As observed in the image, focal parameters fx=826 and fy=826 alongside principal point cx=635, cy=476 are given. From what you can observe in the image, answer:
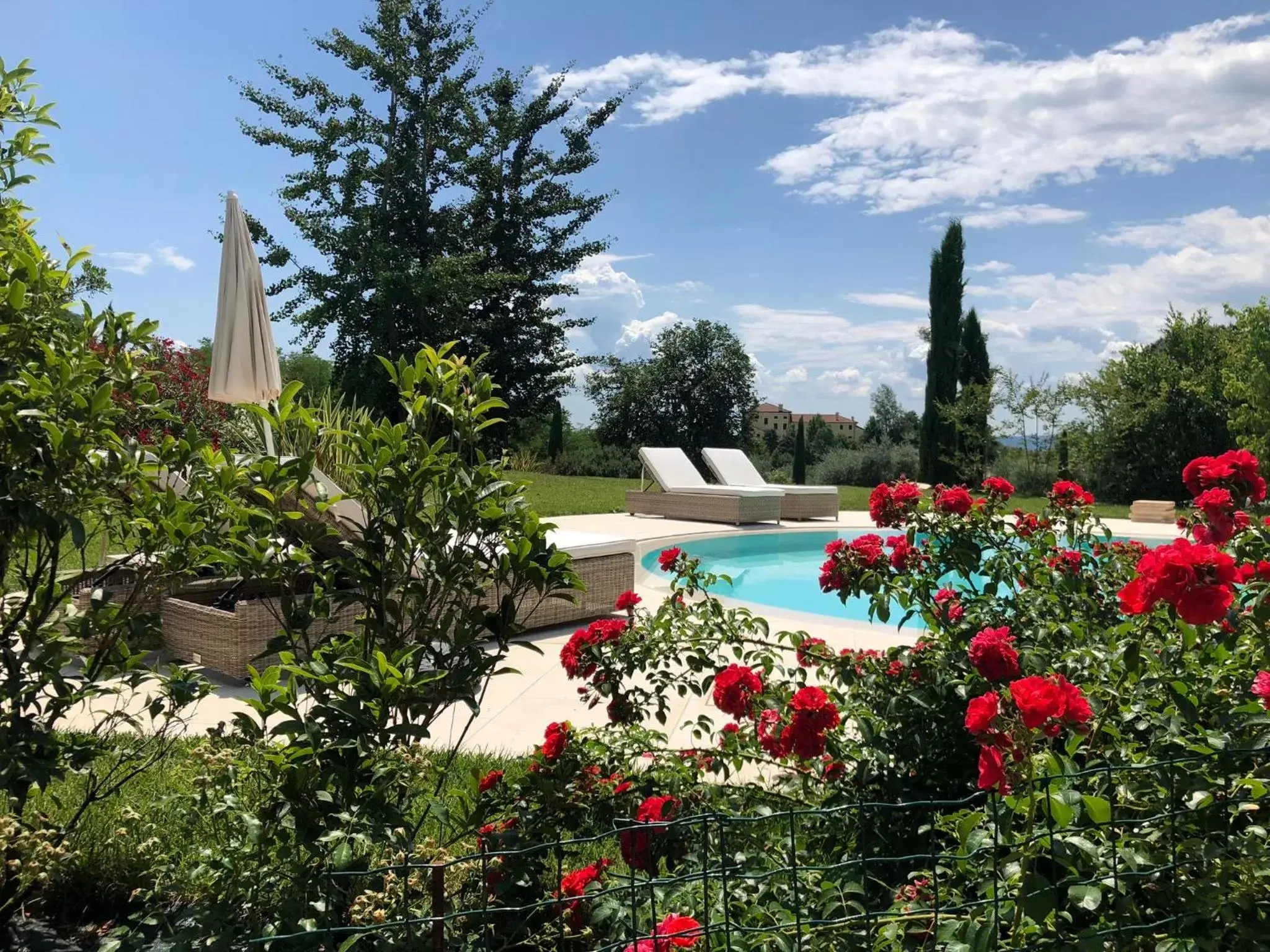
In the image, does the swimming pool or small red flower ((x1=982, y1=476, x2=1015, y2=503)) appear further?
the swimming pool

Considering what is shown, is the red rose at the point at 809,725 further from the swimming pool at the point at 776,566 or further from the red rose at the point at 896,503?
the swimming pool at the point at 776,566

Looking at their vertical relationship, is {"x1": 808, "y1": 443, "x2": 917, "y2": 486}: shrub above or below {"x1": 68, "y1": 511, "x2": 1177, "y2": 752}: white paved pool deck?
above

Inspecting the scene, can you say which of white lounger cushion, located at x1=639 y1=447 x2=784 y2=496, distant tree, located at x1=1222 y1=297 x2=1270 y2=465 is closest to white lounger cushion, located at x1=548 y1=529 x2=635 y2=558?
→ white lounger cushion, located at x1=639 y1=447 x2=784 y2=496

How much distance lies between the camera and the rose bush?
1267 mm

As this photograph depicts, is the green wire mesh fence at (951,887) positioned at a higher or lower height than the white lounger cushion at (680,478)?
lower

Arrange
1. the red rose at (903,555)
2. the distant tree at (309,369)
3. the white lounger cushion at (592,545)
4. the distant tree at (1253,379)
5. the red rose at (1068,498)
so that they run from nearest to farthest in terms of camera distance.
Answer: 1. the red rose at (903,555)
2. the red rose at (1068,498)
3. the white lounger cushion at (592,545)
4. the distant tree at (1253,379)
5. the distant tree at (309,369)

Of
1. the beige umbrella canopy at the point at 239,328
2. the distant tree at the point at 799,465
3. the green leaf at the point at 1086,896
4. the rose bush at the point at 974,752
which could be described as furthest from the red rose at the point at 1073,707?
the distant tree at the point at 799,465

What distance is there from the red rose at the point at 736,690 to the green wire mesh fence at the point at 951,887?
0.27 m

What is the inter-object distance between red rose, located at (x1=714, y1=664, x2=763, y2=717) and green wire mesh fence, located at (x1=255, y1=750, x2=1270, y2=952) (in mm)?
270

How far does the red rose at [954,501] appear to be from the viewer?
8.88ft

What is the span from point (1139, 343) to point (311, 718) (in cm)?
2444

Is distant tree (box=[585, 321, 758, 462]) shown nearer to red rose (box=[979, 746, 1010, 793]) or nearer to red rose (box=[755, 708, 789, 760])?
red rose (box=[755, 708, 789, 760])

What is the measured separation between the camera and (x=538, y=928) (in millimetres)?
1873

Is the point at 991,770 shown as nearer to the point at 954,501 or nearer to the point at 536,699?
the point at 954,501
